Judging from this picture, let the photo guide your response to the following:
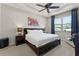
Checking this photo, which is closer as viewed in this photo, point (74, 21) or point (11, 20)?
point (11, 20)

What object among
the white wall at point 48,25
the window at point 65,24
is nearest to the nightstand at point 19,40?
the window at point 65,24

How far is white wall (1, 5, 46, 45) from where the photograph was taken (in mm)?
4219

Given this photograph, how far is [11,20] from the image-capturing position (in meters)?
4.63

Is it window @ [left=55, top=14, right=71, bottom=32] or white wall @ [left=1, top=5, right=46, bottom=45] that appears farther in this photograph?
window @ [left=55, top=14, right=71, bottom=32]

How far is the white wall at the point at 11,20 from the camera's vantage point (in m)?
4.22

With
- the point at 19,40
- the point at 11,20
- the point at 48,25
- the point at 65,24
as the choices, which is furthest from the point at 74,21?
the point at 11,20

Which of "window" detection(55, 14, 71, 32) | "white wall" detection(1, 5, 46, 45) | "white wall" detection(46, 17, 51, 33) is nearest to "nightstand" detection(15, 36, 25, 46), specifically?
"white wall" detection(1, 5, 46, 45)

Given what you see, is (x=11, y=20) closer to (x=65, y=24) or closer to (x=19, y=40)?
(x=19, y=40)

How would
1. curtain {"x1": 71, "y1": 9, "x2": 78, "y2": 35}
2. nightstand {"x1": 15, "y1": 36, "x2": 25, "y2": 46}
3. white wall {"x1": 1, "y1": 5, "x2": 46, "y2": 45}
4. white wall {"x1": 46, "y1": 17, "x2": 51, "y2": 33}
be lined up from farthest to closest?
white wall {"x1": 46, "y1": 17, "x2": 51, "y2": 33} → curtain {"x1": 71, "y1": 9, "x2": 78, "y2": 35} → nightstand {"x1": 15, "y1": 36, "x2": 25, "y2": 46} → white wall {"x1": 1, "y1": 5, "x2": 46, "y2": 45}

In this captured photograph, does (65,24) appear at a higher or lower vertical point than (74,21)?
lower

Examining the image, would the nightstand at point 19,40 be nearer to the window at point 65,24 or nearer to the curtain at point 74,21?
the window at point 65,24

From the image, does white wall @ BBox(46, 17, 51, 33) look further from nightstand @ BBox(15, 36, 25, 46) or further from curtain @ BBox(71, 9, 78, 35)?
nightstand @ BBox(15, 36, 25, 46)

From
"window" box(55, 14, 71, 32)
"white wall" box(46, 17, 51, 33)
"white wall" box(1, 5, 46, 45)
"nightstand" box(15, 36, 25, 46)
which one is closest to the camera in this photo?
"white wall" box(1, 5, 46, 45)

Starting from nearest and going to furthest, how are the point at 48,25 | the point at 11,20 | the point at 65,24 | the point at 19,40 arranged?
the point at 11,20
the point at 19,40
the point at 65,24
the point at 48,25
